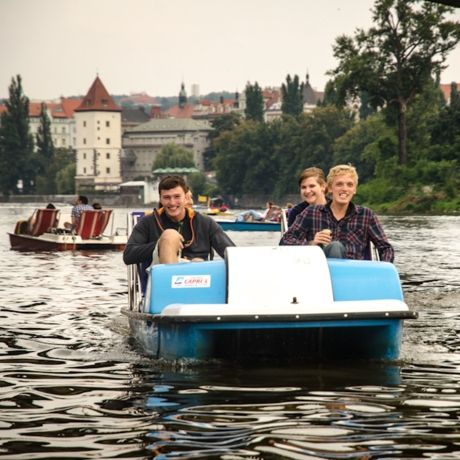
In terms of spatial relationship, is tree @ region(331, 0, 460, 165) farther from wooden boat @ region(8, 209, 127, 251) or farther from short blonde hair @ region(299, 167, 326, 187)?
short blonde hair @ region(299, 167, 326, 187)

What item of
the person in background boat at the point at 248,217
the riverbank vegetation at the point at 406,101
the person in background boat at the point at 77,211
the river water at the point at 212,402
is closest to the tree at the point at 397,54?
the riverbank vegetation at the point at 406,101

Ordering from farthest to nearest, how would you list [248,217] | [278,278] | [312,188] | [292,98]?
[292,98] < [248,217] < [312,188] < [278,278]

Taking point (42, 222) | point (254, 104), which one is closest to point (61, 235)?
point (42, 222)

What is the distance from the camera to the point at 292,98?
619 ft

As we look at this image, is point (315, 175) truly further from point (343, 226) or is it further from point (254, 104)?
point (254, 104)

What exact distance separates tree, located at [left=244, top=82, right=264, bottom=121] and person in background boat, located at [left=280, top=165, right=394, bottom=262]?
180 m

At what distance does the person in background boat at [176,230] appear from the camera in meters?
10.4

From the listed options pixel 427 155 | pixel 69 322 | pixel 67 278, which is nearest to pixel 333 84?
pixel 427 155

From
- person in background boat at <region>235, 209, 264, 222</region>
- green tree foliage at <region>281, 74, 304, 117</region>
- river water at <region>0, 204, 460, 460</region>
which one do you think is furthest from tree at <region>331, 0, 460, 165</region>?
→ green tree foliage at <region>281, 74, 304, 117</region>

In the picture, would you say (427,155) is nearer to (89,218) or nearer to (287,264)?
(89,218)

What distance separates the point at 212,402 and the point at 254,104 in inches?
7410

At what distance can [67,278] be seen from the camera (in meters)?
21.0

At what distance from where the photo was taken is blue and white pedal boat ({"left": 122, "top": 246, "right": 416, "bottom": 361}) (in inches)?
343

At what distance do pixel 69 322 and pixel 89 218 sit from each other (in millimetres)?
19416
